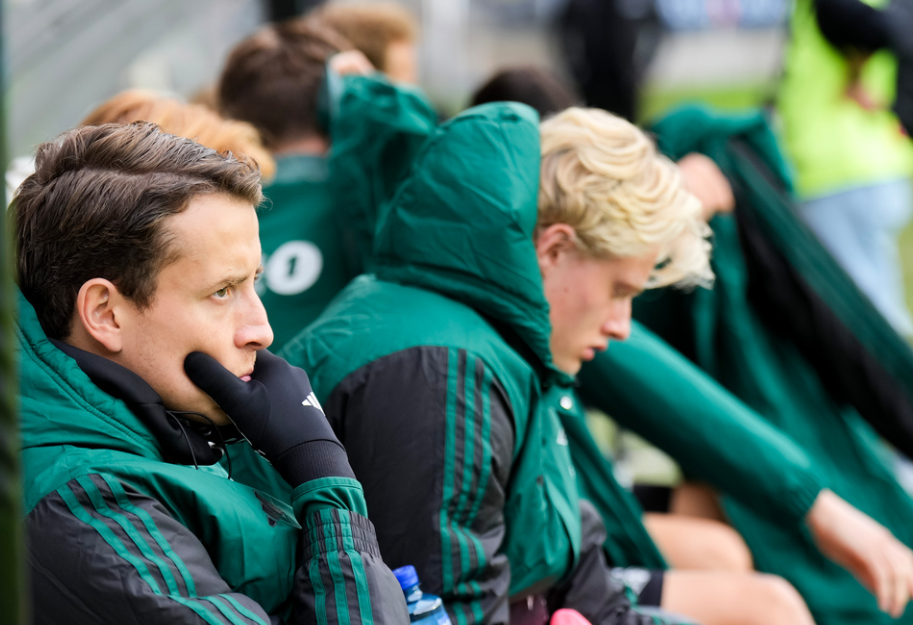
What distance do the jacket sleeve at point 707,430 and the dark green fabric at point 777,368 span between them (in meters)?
0.47

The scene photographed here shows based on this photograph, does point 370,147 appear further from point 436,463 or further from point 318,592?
point 318,592

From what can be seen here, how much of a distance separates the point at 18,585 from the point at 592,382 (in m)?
1.81

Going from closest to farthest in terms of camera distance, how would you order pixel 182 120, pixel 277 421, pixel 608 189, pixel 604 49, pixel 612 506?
pixel 277 421, pixel 608 189, pixel 182 120, pixel 612 506, pixel 604 49

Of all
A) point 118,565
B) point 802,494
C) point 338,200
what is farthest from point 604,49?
point 118,565

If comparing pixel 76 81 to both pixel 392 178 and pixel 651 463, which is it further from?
pixel 651 463

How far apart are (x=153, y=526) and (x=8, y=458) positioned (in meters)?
0.39

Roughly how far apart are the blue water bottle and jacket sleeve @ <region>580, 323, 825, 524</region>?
1.08 metres

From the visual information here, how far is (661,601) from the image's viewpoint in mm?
2277

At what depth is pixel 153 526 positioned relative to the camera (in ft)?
3.69

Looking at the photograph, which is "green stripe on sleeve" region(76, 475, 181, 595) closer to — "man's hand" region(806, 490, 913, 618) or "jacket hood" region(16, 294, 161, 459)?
"jacket hood" region(16, 294, 161, 459)

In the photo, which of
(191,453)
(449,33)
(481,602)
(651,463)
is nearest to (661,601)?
(481,602)

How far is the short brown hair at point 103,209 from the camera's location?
1.22 metres

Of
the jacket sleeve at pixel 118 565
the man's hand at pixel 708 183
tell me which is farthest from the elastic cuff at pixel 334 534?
the man's hand at pixel 708 183

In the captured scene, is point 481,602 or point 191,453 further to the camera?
point 481,602
